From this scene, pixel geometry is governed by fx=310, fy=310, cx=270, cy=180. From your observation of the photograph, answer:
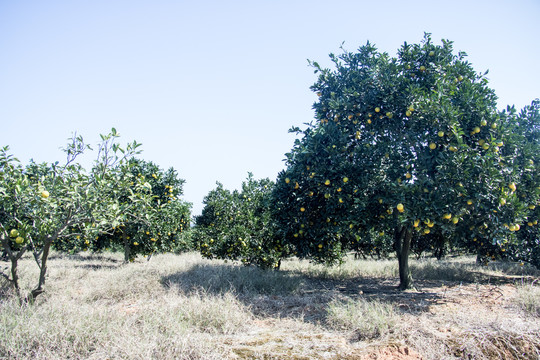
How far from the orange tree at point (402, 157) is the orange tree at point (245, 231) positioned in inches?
89.1

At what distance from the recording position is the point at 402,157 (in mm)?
6785

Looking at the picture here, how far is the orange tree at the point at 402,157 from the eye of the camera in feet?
19.0

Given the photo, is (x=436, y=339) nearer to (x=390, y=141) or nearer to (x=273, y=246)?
(x=390, y=141)

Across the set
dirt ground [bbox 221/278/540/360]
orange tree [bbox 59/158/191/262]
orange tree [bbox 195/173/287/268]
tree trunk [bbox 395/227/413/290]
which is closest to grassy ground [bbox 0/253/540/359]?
dirt ground [bbox 221/278/540/360]

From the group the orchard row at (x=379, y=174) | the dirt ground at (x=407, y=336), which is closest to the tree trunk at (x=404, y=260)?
the orchard row at (x=379, y=174)

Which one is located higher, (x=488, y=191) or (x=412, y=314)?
(x=488, y=191)

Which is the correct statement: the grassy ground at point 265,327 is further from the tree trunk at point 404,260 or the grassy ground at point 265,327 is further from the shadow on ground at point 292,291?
the tree trunk at point 404,260

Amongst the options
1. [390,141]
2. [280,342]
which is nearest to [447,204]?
[390,141]

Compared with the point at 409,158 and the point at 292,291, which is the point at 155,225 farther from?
the point at 409,158

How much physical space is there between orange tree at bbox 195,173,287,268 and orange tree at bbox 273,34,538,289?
226 cm

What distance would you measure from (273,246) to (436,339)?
662 cm

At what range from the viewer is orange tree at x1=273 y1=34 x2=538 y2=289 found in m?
5.80

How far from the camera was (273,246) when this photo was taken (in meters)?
10.4

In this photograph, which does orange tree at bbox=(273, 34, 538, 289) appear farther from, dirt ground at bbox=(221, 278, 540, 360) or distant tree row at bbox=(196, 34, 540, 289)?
dirt ground at bbox=(221, 278, 540, 360)
